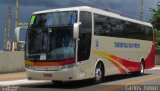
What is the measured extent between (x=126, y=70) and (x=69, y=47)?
7607 mm

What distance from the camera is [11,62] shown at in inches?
1158

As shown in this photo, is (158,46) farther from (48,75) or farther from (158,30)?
(48,75)

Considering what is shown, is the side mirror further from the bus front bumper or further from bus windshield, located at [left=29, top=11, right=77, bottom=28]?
the bus front bumper

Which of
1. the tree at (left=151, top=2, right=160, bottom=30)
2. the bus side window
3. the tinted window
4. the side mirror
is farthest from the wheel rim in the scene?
the tree at (left=151, top=2, right=160, bottom=30)

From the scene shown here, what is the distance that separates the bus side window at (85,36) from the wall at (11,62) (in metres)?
10.1

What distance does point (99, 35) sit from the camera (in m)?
21.0

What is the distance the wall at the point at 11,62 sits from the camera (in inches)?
1125

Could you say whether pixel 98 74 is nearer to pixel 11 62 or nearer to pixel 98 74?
pixel 98 74

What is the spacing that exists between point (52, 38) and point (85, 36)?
5.13 ft

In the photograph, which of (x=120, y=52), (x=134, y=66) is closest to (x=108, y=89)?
(x=120, y=52)

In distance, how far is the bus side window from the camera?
747 inches

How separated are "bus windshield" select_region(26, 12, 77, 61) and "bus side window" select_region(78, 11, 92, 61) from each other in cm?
50

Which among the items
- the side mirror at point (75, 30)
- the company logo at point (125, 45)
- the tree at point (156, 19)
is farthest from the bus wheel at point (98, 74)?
the tree at point (156, 19)

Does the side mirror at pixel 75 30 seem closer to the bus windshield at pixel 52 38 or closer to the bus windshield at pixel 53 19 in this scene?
the bus windshield at pixel 52 38
